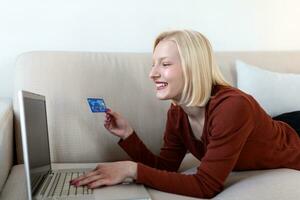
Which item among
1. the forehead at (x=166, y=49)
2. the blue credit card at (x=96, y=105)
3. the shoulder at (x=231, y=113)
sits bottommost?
the blue credit card at (x=96, y=105)

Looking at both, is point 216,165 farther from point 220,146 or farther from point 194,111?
point 194,111

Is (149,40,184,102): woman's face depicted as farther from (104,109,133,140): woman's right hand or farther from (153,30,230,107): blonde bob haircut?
(104,109,133,140): woman's right hand

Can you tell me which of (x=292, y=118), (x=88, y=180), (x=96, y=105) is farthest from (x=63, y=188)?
(x=292, y=118)

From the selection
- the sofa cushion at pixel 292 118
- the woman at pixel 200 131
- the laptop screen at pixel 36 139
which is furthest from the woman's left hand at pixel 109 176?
the sofa cushion at pixel 292 118

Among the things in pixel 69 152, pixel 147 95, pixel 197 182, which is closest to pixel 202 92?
pixel 197 182

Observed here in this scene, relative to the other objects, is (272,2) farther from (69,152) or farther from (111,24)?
(69,152)

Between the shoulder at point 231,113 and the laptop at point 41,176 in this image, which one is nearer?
the laptop at point 41,176

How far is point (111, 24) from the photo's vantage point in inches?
62.8

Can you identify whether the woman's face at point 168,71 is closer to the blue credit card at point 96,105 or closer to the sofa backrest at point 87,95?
the blue credit card at point 96,105

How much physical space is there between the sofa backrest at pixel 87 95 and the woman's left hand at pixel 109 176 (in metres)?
0.37

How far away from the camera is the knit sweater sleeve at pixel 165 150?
1200 millimetres

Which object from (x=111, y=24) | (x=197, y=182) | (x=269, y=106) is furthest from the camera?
(x=111, y=24)

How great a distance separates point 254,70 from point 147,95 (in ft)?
1.44

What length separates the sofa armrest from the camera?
1.06 metres
